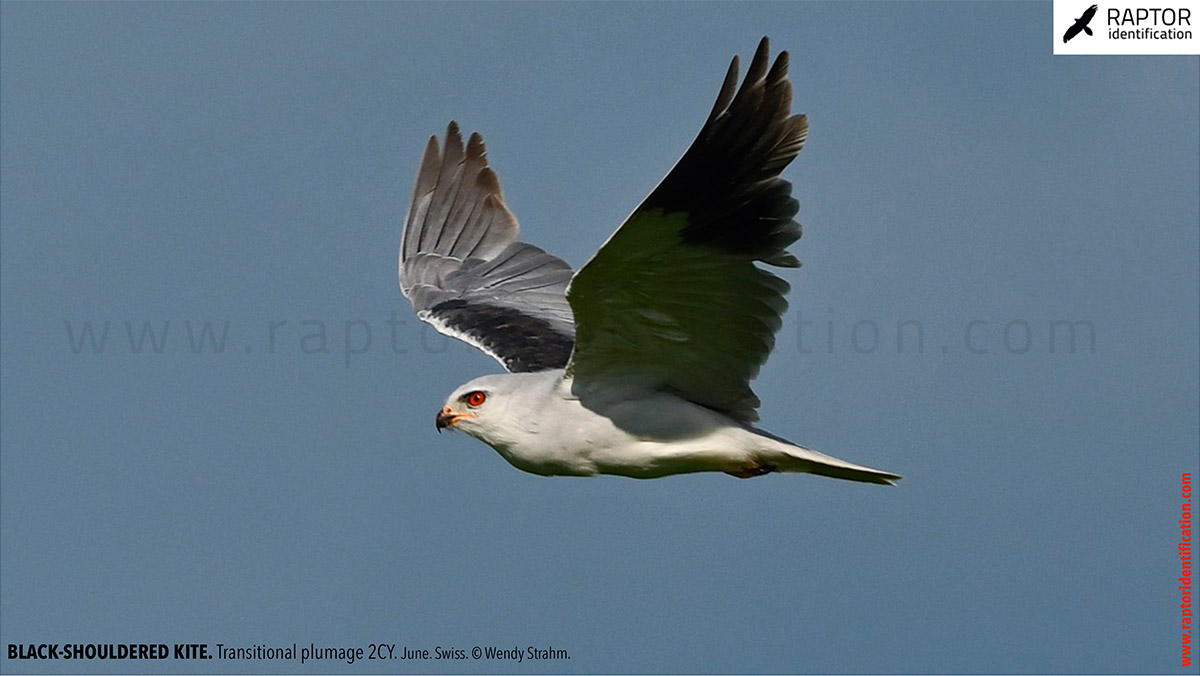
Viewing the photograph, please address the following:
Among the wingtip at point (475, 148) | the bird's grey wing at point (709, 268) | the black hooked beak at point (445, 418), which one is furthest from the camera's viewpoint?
the wingtip at point (475, 148)

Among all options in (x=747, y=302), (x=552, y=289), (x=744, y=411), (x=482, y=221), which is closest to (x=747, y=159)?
(x=747, y=302)

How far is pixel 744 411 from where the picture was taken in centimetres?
892

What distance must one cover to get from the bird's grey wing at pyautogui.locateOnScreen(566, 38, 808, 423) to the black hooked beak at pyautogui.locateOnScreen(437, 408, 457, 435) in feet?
2.75

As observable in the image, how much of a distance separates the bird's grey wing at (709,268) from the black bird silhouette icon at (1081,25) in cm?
603

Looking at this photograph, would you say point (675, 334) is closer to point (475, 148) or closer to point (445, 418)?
point (445, 418)

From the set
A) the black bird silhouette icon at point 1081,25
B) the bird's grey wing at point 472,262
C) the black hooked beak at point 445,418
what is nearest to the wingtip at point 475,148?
the bird's grey wing at point 472,262

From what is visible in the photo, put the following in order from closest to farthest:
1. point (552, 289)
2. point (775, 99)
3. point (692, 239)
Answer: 1. point (775, 99)
2. point (692, 239)
3. point (552, 289)

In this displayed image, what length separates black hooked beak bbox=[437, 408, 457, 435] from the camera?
9125 millimetres

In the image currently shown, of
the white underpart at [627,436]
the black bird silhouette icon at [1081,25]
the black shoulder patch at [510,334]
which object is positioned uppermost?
the black bird silhouette icon at [1081,25]

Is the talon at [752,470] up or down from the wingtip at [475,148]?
down

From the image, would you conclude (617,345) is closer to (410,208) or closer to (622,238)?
(622,238)

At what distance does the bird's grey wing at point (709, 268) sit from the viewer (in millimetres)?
7434

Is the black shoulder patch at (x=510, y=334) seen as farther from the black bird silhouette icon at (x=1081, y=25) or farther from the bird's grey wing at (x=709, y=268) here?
the black bird silhouette icon at (x=1081, y=25)

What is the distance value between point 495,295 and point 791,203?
423 centimetres
